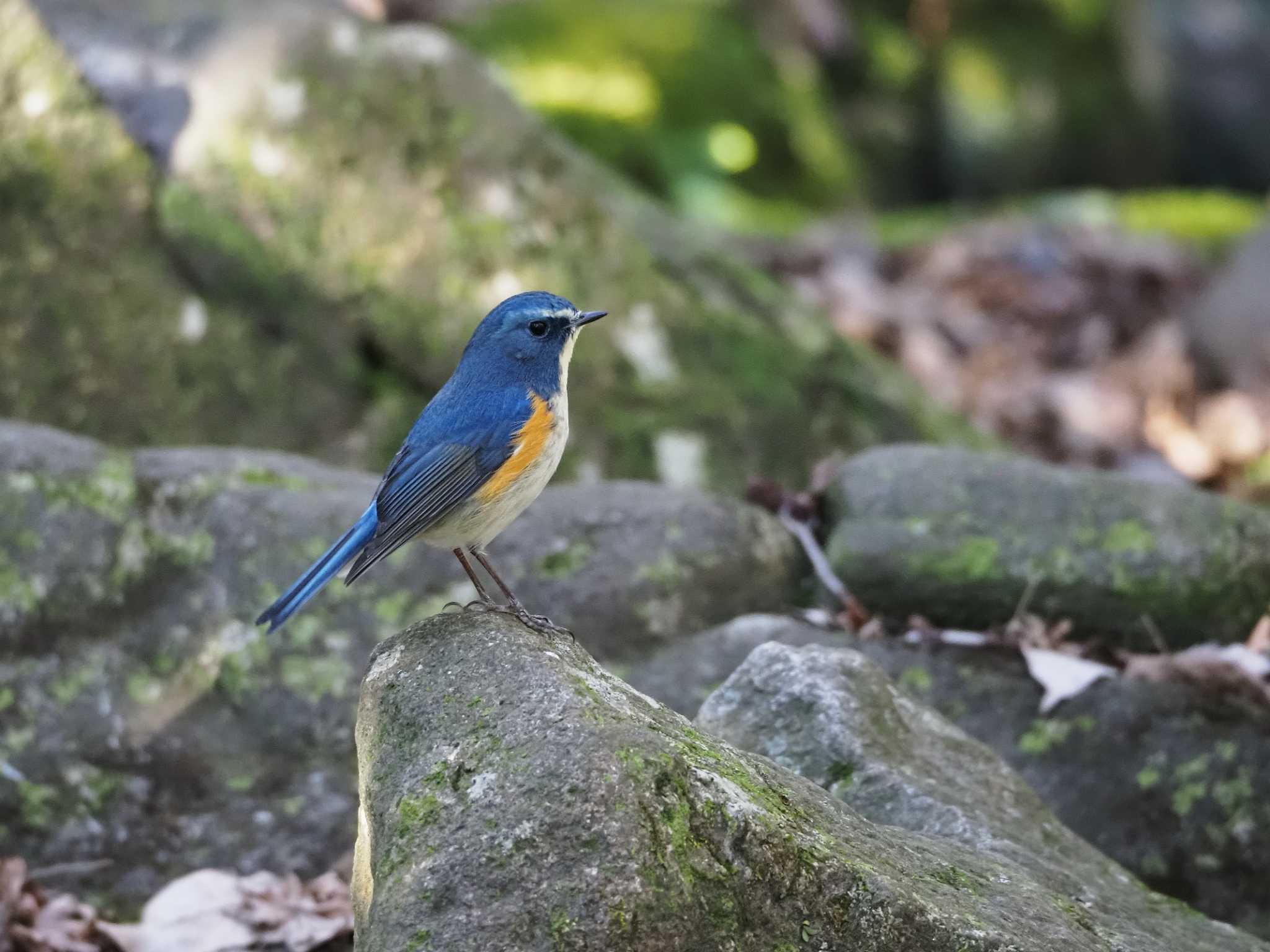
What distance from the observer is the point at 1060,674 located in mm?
4312

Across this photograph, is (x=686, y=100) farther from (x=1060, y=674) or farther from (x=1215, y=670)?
(x=1215, y=670)

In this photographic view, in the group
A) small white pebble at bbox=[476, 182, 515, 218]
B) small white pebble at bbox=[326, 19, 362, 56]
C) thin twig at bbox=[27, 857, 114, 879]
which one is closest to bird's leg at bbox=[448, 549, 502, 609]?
thin twig at bbox=[27, 857, 114, 879]

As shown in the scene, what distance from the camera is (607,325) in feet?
21.4

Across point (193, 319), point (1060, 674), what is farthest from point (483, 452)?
point (193, 319)

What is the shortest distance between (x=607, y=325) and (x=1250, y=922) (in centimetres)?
370

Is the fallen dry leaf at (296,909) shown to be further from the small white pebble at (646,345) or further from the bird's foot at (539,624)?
the small white pebble at (646,345)

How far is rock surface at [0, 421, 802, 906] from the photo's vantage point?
4.13m

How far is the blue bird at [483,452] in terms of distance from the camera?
344cm

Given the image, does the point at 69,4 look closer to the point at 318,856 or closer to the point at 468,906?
the point at 318,856

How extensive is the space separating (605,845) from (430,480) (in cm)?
137

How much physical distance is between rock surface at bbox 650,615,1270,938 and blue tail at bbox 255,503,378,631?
129cm

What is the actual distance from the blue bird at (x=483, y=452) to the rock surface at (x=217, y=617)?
83 centimetres

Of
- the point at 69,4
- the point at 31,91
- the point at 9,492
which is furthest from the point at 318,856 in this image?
the point at 69,4

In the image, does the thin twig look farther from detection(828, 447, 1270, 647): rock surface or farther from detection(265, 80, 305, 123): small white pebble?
detection(265, 80, 305, 123): small white pebble
